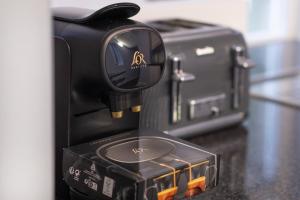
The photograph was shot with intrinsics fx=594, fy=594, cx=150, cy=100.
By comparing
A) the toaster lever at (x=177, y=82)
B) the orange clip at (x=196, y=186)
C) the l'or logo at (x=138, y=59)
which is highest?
the l'or logo at (x=138, y=59)

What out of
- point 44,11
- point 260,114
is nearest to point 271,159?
point 260,114

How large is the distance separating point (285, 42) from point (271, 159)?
2.79 feet

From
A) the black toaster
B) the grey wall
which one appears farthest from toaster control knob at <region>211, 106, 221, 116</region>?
the grey wall

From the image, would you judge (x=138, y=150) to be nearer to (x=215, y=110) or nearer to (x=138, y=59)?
(x=138, y=59)

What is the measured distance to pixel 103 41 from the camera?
0.84 metres

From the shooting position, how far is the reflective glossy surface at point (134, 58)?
85 cm

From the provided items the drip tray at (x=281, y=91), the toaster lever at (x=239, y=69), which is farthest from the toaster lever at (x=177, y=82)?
A: the drip tray at (x=281, y=91)

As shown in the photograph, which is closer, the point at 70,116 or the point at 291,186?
the point at 70,116

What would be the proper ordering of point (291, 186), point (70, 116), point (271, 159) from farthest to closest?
1. point (271, 159)
2. point (291, 186)
3. point (70, 116)

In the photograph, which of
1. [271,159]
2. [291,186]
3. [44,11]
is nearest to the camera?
[44,11]

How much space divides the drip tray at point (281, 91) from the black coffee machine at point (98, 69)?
0.70 m

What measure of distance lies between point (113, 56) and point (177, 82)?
0.32 meters

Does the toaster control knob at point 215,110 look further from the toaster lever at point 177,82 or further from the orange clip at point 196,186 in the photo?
the orange clip at point 196,186

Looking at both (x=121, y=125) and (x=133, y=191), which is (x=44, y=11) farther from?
(x=121, y=125)
